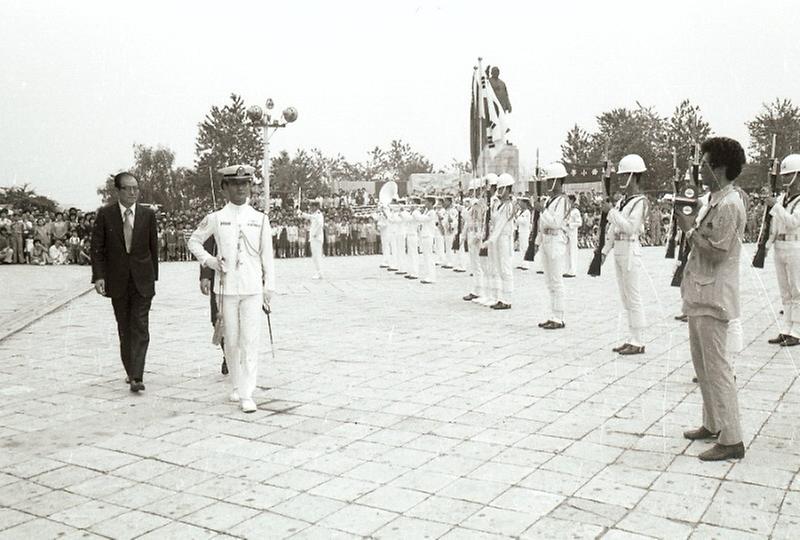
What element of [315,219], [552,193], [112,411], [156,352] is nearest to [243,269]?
[112,411]

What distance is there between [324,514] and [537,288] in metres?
12.2

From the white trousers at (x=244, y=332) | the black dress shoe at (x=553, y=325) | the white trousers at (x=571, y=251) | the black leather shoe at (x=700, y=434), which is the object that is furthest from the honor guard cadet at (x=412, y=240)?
the black leather shoe at (x=700, y=434)

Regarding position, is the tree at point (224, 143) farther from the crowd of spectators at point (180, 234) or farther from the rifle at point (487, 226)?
the rifle at point (487, 226)

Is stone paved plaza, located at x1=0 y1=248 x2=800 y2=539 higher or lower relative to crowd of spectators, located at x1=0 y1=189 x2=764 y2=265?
lower

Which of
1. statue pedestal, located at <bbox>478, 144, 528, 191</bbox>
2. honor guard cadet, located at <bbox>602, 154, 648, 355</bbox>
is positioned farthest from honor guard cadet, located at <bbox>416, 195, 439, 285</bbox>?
honor guard cadet, located at <bbox>602, 154, 648, 355</bbox>

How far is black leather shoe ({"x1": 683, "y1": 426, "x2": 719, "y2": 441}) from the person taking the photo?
511 centimetres

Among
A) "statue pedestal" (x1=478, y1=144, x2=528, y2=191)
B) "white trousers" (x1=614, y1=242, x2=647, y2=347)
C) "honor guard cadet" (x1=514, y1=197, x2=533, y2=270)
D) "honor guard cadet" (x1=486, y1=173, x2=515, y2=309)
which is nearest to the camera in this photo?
"white trousers" (x1=614, y1=242, x2=647, y2=347)

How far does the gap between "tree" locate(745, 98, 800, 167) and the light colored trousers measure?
1511 inches

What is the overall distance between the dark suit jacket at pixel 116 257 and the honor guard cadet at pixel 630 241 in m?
4.72

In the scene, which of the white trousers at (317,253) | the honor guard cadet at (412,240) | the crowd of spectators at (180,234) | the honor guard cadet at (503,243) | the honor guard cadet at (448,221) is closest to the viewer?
the honor guard cadet at (503,243)

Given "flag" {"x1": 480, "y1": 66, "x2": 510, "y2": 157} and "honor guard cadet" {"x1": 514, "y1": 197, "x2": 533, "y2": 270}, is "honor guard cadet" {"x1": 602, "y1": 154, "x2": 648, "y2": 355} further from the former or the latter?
"flag" {"x1": 480, "y1": 66, "x2": 510, "y2": 157}

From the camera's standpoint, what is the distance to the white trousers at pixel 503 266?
1235 cm

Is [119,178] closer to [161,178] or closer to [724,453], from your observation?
[724,453]

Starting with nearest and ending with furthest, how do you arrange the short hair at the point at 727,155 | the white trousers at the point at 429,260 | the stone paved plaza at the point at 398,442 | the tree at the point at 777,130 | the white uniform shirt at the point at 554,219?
1. the stone paved plaza at the point at 398,442
2. the short hair at the point at 727,155
3. the white uniform shirt at the point at 554,219
4. the white trousers at the point at 429,260
5. the tree at the point at 777,130
